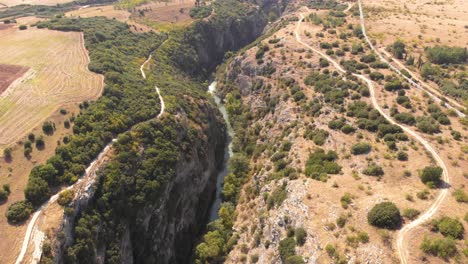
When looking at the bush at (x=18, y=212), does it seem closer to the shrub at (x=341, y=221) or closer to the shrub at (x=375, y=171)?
the shrub at (x=341, y=221)

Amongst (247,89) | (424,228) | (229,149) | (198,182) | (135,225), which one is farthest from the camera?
(247,89)

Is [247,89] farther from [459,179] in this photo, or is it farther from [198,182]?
[459,179]

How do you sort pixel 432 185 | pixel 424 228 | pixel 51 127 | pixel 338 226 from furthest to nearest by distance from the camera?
pixel 51 127 < pixel 432 185 < pixel 338 226 < pixel 424 228

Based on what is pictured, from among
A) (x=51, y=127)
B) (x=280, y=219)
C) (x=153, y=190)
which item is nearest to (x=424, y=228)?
(x=280, y=219)

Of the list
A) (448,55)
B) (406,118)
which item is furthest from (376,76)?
(448,55)

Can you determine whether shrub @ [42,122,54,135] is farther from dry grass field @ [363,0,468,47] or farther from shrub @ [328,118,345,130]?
dry grass field @ [363,0,468,47]
